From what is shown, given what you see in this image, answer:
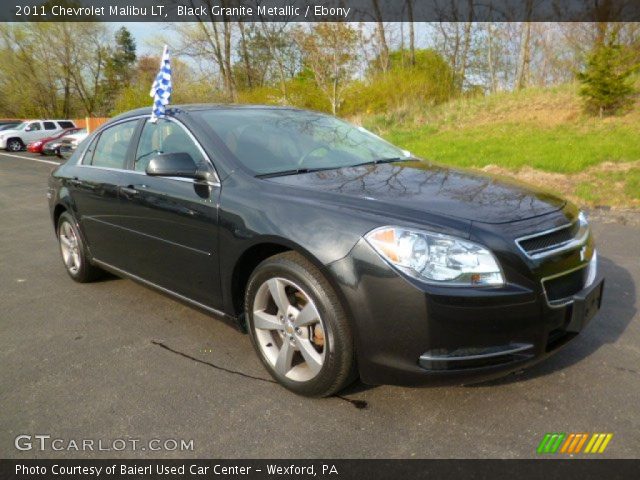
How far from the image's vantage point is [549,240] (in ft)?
8.36

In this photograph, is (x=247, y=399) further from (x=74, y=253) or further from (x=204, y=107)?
(x=74, y=253)

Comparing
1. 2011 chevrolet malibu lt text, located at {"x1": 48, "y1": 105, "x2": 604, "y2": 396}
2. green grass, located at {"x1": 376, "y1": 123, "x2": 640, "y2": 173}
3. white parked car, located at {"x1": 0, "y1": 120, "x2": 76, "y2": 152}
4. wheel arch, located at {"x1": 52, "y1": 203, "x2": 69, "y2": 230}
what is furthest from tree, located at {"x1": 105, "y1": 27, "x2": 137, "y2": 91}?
2011 chevrolet malibu lt text, located at {"x1": 48, "y1": 105, "x2": 604, "y2": 396}

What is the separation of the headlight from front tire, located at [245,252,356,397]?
16.3 inches

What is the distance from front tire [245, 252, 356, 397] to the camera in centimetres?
254

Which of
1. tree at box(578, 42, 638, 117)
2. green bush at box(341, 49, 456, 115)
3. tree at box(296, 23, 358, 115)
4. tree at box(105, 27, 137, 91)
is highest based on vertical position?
tree at box(105, 27, 137, 91)

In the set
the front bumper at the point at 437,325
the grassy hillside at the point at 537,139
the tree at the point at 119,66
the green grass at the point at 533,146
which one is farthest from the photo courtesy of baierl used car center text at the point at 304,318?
the tree at the point at 119,66

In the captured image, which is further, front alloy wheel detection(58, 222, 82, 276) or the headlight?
front alloy wheel detection(58, 222, 82, 276)

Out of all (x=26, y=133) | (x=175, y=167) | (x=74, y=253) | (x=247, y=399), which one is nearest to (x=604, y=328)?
(x=247, y=399)

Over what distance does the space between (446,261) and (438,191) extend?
614 millimetres

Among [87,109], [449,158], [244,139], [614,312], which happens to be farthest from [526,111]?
[87,109]

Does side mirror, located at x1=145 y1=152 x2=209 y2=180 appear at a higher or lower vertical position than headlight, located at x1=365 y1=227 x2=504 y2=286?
higher

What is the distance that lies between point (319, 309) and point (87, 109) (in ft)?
174
